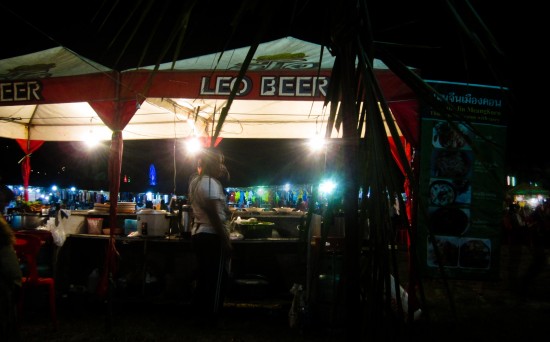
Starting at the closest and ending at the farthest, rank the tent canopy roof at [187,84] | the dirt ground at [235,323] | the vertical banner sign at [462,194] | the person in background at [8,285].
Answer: the person in background at [8,285] → the vertical banner sign at [462,194] → the dirt ground at [235,323] → the tent canopy roof at [187,84]

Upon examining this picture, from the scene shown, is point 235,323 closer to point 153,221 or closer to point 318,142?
point 153,221

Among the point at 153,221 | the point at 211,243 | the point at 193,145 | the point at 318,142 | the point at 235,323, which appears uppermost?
the point at 193,145

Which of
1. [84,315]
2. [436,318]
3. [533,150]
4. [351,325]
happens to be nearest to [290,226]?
[436,318]

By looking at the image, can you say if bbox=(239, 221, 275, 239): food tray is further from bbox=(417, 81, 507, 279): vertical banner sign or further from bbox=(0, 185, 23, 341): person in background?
bbox=(0, 185, 23, 341): person in background

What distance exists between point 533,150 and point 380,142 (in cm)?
2554

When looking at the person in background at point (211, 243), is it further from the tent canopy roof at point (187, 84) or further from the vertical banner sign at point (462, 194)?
the vertical banner sign at point (462, 194)

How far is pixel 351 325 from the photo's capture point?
4.24 feet

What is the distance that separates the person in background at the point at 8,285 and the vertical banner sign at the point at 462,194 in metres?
4.46

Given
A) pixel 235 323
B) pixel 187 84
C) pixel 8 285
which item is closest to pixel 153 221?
pixel 235 323

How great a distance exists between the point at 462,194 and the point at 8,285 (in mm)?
5081

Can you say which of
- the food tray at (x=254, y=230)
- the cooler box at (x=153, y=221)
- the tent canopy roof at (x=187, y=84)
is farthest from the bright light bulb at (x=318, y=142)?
the cooler box at (x=153, y=221)

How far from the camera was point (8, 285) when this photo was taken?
3.74m

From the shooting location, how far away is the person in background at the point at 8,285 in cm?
357

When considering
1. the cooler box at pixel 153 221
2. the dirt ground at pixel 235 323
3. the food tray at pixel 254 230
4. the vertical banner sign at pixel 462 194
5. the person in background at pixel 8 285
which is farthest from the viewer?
the food tray at pixel 254 230
